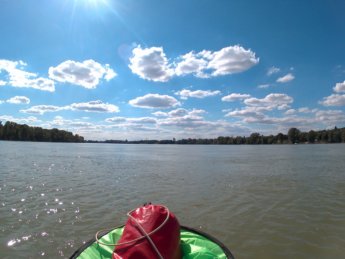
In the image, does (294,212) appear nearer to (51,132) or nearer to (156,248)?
(156,248)

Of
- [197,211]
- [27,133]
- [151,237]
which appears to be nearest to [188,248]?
[151,237]

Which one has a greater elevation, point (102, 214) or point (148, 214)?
point (148, 214)

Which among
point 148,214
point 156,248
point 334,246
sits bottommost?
point 334,246

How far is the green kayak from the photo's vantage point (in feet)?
17.8

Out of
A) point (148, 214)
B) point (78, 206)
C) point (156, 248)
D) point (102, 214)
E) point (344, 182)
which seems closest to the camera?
point (156, 248)

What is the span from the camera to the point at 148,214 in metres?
5.32

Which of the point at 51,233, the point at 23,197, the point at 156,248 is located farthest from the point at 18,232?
the point at 156,248

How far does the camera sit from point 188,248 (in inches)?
222

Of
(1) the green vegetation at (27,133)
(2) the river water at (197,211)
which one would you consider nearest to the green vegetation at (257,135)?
(1) the green vegetation at (27,133)

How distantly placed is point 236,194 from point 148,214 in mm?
12169

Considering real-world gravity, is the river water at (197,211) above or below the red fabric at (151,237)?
below

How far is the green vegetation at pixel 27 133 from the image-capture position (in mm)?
167375

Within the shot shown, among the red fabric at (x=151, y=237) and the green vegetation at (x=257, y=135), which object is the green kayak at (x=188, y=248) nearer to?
the red fabric at (x=151, y=237)

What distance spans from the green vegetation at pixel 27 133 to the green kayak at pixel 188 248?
18619 centimetres
